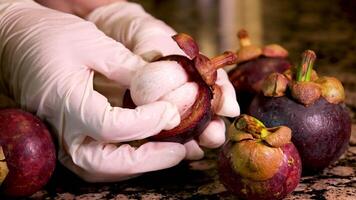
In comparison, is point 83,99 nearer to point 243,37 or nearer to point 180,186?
point 180,186

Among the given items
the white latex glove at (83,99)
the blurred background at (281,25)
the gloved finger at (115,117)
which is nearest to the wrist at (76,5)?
the white latex glove at (83,99)

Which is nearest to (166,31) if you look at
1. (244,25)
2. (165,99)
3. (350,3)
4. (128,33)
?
(128,33)

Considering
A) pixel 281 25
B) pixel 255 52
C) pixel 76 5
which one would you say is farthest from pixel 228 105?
pixel 281 25

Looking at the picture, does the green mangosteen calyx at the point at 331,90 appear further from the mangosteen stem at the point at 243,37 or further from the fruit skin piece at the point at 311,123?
the mangosteen stem at the point at 243,37

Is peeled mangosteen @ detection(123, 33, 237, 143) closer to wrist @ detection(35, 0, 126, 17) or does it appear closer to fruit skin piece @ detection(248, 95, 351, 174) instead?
fruit skin piece @ detection(248, 95, 351, 174)

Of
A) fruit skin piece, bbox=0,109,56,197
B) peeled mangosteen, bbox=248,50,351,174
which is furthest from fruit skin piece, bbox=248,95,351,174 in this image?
fruit skin piece, bbox=0,109,56,197

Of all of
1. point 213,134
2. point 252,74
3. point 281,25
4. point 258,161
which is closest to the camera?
point 258,161

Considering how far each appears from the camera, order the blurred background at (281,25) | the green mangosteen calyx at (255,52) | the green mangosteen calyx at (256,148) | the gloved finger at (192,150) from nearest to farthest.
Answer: the green mangosteen calyx at (256,148) → the gloved finger at (192,150) → the green mangosteen calyx at (255,52) → the blurred background at (281,25)
